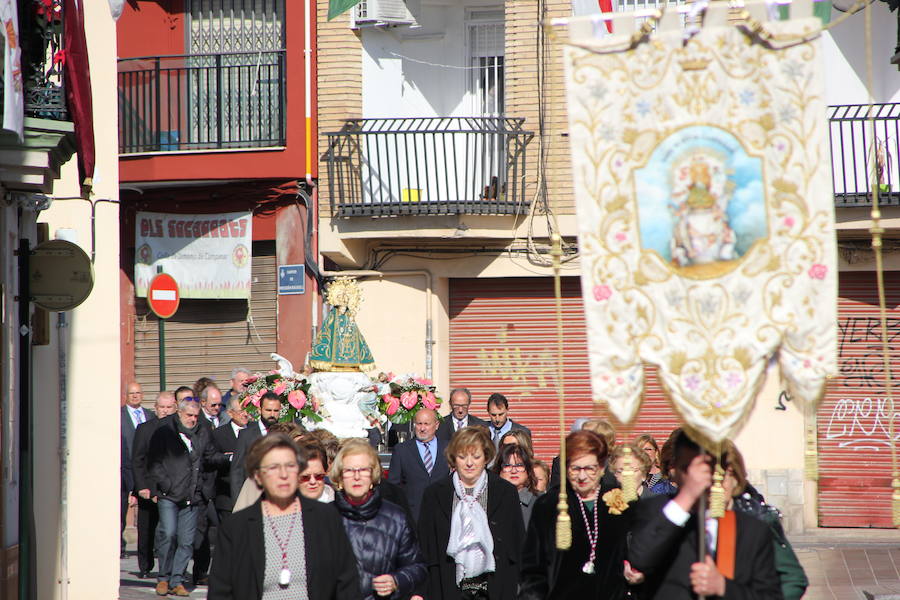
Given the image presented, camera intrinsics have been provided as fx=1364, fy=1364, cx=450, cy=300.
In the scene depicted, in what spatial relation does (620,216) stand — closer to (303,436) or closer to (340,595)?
(340,595)

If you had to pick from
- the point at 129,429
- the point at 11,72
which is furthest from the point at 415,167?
the point at 11,72

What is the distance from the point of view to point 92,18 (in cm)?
1234

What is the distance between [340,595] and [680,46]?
2811 mm

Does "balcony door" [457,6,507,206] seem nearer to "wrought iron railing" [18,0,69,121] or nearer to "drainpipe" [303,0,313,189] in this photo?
"drainpipe" [303,0,313,189]

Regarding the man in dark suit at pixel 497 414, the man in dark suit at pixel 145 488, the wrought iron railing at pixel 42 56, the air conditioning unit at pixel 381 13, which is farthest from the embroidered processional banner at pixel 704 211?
the air conditioning unit at pixel 381 13

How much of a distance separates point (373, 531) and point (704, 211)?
2428mm

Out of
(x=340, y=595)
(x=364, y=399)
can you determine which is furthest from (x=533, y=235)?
(x=340, y=595)

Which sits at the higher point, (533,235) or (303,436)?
(533,235)

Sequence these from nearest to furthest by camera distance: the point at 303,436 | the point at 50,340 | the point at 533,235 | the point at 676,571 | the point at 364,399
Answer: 1. the point at 676,571
2. the point at 303,436
3. the point at 50,340
4. the point at 364,399
5. the point at 533,235

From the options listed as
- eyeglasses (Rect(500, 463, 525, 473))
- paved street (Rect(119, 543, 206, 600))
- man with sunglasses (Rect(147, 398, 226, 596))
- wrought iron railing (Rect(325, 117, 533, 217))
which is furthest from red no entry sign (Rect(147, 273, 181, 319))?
eyeglasses (Rect(500, 463, 525, 473))

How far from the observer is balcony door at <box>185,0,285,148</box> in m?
18.4

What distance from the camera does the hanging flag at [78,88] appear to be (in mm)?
10094

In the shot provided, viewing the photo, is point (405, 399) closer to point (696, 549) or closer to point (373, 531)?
point (373, 531)

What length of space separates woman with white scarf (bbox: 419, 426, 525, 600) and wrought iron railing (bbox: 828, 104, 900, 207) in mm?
10418
